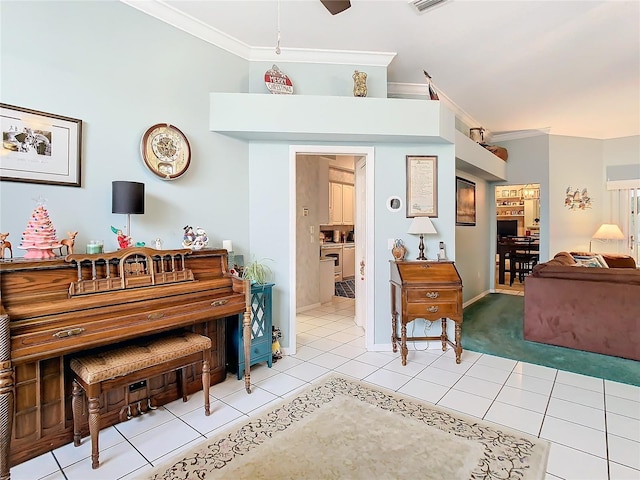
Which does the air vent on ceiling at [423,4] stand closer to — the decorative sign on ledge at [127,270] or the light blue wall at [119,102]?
the light blue wall at [119,102]

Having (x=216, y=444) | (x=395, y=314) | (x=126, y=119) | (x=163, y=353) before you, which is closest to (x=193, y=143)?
(x=126, y=119)

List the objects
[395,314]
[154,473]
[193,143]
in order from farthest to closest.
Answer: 1. [395,314]
2. [193,143]
3. [154,473]

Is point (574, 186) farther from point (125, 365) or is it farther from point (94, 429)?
point (94, 429)

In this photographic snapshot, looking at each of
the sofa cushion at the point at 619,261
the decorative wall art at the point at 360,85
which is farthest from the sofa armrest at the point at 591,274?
the decorative wall art at the point at 360,85

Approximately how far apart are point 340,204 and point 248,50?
16.4 feet

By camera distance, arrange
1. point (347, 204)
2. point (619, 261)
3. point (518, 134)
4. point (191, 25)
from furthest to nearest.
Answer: point (347, 204) → point (518, 134) → point (619, 261) → point (191, 25)

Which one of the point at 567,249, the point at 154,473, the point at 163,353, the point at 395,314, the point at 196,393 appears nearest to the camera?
the point at 154,473

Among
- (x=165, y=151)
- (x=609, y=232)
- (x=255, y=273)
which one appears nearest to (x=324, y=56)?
(x=165, y=151)

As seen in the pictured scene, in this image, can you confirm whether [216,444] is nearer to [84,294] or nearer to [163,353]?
[163,353]

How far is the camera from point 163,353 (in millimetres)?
2205

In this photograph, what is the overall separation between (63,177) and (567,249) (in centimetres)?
740

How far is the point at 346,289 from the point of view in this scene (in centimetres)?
740

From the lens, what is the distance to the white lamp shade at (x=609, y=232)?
5.95 metres

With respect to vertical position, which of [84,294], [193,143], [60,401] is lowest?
[60,401]
